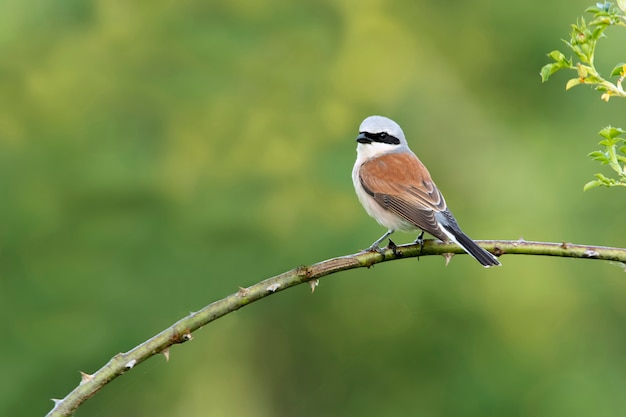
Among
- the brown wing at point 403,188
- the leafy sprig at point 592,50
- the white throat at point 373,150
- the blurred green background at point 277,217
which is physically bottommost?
the leafy sprig at point 592,50

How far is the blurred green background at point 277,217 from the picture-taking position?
28.5 ft

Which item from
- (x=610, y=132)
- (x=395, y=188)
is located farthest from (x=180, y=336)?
(x=395, y=188)

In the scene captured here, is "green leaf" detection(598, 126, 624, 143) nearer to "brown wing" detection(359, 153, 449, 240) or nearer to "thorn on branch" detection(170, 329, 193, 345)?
"thorn on branch" detection(170, 329, 193, 345)

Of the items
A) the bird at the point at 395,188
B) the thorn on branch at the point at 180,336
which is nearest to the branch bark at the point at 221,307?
the thorn on branch at the point at 180,336

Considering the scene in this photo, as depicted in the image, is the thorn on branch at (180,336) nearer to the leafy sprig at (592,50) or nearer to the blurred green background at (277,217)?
the leafy sprig at (592,50)

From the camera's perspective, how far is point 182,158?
388 inches

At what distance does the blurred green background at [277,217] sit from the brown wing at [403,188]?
2812 millimetres

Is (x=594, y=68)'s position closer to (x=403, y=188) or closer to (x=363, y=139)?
(x=403, y=188)

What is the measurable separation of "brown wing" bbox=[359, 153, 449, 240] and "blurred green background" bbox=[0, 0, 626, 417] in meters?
2.81

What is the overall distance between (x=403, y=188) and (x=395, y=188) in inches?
2.1

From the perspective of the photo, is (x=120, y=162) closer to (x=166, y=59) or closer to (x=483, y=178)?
(x=166, y=59)

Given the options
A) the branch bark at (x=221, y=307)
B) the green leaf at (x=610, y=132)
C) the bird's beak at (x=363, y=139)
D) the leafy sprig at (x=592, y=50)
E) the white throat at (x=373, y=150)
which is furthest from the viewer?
the white throat at (x=373, y=150)

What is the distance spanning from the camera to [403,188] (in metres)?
5.27

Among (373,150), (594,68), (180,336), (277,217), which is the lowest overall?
(180,336)
